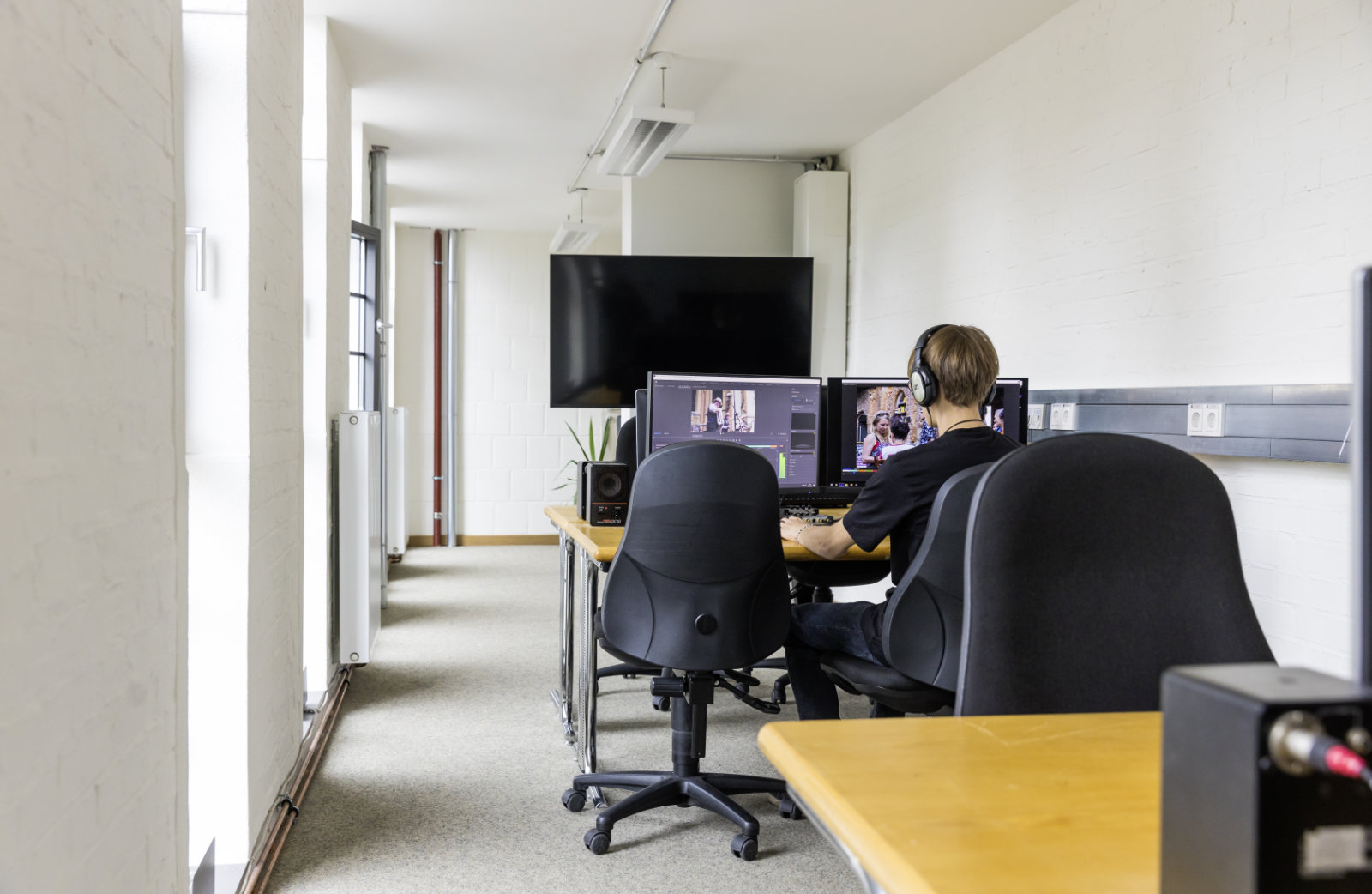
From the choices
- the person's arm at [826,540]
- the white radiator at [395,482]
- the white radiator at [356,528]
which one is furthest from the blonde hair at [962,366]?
the white radiator at [395,482]

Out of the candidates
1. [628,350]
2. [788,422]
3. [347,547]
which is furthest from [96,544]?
[628,350]

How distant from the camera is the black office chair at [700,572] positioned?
256 cm

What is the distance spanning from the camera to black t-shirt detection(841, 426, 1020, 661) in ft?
7.68

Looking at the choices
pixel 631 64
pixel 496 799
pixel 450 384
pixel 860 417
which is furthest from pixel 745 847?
pixel 450 384

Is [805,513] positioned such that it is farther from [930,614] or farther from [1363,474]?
[1363,474]

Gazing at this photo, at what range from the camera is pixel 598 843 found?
8.53 ft

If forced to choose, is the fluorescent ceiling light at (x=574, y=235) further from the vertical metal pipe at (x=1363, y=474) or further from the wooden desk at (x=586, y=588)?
the vertical metal pipe at (x=1363, y=474)

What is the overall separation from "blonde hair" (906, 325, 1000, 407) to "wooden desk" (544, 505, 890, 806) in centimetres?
54

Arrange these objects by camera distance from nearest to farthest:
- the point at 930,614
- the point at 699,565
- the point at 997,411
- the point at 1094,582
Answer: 1. the point at 1094,582
2. the point at 930,614
3. the point at 699,565
4. the point at 997,411

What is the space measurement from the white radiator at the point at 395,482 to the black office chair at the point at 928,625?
14.4 ft

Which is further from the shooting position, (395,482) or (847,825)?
(395,482)

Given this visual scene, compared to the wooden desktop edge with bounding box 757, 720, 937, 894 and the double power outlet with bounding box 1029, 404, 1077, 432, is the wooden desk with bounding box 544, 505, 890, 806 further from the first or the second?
the wooden desktop edge with bounding box 757, 720, 937, 894

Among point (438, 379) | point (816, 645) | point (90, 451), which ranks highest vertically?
point (438, 379)

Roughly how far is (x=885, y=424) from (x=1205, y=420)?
954 millimetres
